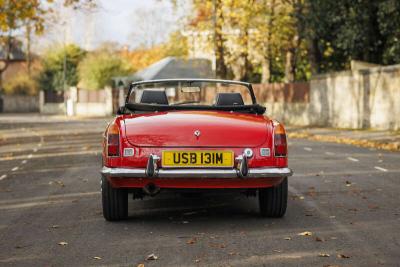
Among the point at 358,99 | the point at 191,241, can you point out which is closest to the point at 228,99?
the point at 191,241

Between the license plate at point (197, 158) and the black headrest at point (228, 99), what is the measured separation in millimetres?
1295

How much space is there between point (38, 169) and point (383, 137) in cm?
1316

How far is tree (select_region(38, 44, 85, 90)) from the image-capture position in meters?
89.4

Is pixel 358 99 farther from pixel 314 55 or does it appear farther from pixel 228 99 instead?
pixel 228 99

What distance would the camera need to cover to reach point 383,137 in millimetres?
25125

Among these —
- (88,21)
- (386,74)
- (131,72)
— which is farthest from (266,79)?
(88,21)

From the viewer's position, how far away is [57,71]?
89.7m

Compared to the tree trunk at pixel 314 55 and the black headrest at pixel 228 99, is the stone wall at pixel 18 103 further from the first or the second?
the black headrest at pixel 228 99

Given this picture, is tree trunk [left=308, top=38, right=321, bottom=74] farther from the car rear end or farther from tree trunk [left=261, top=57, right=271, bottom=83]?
the car rear end

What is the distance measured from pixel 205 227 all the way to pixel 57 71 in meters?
83.7

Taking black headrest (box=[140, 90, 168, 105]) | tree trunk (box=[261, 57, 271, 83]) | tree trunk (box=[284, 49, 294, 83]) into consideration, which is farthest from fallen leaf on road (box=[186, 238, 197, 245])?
tree trunk (box=[261, 57, 271, 83])

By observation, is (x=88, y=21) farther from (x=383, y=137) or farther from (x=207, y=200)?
(x=207, y=200)

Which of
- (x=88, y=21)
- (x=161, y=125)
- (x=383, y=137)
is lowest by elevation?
(x=383, y=137)

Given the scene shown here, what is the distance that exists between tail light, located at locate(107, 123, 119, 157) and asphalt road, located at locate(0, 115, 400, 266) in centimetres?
72
